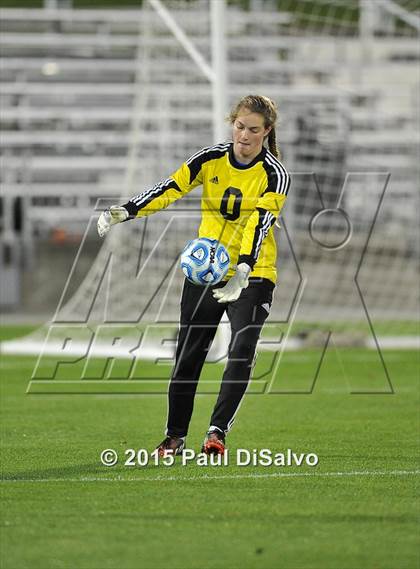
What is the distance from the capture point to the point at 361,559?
4.65m

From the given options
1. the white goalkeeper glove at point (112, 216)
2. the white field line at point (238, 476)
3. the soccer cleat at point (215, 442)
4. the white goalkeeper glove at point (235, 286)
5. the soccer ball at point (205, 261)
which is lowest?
the white field line at point (238, 476)

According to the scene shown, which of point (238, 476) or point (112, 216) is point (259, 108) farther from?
point (238, 476)

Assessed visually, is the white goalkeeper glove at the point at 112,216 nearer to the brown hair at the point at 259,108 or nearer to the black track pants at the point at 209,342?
the black track pants at the point at 209,342

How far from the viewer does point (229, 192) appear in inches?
275

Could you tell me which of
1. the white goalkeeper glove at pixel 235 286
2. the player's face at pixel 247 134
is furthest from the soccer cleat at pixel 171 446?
the player's face at pixel 247 134

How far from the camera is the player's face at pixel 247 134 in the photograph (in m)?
6.88

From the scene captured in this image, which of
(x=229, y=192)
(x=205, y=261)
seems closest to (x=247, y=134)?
(x=229, y=192)

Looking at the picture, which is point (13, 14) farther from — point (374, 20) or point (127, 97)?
point (374, 20)

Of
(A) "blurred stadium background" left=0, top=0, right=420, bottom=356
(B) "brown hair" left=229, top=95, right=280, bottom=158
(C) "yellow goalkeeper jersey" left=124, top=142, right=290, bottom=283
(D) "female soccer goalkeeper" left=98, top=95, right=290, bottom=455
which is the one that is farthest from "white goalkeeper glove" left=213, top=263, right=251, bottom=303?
(A) "blurred stadium background" left=0, top=0, right=420, bottom=356

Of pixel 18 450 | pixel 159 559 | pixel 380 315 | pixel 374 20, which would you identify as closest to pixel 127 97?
pixel 374 20

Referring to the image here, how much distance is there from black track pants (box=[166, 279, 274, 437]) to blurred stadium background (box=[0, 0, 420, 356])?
22.0 feet

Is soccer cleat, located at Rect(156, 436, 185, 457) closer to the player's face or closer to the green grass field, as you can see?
the green grass field

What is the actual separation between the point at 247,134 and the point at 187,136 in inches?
458

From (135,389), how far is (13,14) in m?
20.5
